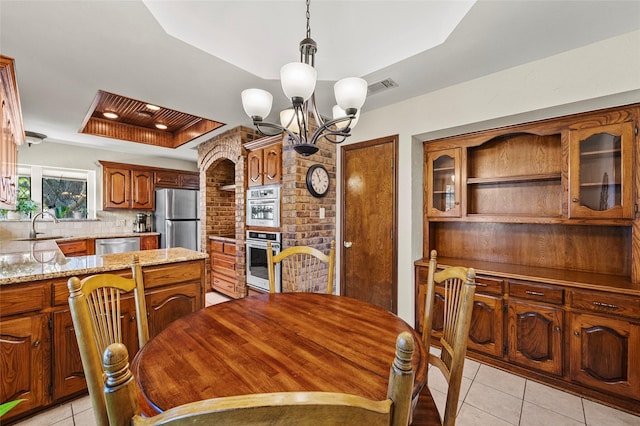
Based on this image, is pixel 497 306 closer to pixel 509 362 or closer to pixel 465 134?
pixel 509 362

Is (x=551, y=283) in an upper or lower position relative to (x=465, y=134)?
lower

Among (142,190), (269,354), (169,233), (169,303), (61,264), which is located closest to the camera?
(269,354)

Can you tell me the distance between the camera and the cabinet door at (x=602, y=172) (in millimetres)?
1906

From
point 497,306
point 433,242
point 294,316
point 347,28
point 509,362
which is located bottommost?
point 509,362

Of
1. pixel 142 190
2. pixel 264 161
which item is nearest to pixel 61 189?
pixel 142 190

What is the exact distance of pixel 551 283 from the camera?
6.59ft

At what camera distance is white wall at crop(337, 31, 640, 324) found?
71.0 inches

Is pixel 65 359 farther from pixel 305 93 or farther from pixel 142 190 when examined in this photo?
pixel 142 190

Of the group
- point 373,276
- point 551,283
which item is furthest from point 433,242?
point 551,283

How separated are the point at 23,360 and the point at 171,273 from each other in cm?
90

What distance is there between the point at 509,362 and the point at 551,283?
0.74 meters

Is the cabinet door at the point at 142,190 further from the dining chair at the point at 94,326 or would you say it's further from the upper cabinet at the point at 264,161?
the dining chair at the point at 94,326

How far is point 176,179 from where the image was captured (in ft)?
18.2

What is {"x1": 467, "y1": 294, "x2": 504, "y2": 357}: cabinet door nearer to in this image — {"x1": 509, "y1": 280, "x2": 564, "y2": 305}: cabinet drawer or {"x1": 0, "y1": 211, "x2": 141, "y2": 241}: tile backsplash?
{"x1": 509, "y1": 280, "x2": 564, "y2": 305}: cabinet drawer
